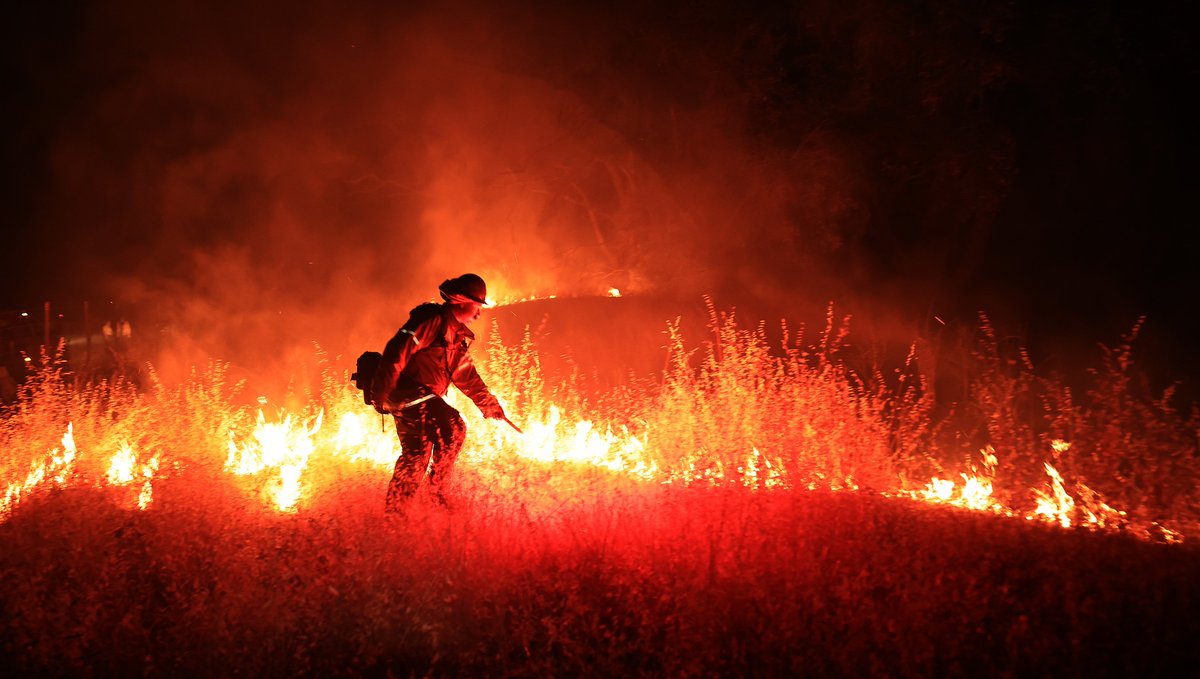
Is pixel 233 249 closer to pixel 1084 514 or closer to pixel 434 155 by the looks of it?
pixel 434 155

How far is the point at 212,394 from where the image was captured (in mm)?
7703

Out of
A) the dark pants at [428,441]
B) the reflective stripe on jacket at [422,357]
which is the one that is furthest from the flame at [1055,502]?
the reflective stripe on jacket at [422,357]

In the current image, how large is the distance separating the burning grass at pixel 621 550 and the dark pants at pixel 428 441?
224mm

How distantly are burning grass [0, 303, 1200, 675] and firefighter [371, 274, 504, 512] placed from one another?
0.88 ft

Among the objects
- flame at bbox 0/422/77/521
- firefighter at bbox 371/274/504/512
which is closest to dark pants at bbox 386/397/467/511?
firefighter at bbox 371/274/504/512

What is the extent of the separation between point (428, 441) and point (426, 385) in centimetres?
37

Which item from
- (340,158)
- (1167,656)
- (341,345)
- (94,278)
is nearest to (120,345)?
(94,278)

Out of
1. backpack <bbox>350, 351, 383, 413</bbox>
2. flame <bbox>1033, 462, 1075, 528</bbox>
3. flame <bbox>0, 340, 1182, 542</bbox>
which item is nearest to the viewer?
backpack <bbox>350, 351, 383, 413</bbox>

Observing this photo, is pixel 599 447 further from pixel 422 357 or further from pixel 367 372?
pixel 367 372

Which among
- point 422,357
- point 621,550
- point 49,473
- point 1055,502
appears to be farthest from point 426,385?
point 1055,502

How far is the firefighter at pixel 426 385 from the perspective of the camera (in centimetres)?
545

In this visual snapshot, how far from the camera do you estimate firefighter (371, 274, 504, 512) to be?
17.9 ft

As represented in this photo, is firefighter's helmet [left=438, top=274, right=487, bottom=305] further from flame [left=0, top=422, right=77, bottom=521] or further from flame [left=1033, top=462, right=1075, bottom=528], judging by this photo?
flame [left=1033, top=462, right=1075, bottom=528]

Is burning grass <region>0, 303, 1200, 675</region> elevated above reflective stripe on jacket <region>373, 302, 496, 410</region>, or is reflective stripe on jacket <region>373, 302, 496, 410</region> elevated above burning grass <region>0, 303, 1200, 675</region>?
reflective stripe on jacket <region>373, 302, 496, 410</region>
